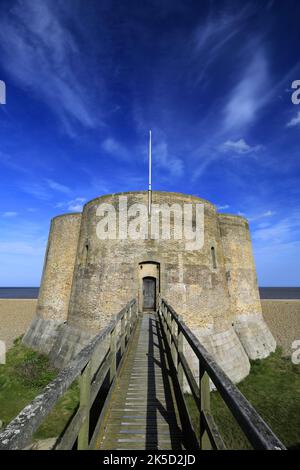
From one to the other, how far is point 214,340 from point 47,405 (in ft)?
36.8

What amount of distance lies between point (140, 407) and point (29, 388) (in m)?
9.07

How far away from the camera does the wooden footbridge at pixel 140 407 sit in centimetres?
149

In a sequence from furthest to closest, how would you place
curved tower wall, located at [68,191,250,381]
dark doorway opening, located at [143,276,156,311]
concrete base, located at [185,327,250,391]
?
1. dark doorway opening, located at [143,276,156,311]
2. curved tower wall, located at [68,191,250,381]
3. concrete base, located at [185,327,250,391]

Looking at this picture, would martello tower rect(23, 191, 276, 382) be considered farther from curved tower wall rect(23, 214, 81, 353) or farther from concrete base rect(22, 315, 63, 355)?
curved tower wall rect(23, 214, 81, 353)

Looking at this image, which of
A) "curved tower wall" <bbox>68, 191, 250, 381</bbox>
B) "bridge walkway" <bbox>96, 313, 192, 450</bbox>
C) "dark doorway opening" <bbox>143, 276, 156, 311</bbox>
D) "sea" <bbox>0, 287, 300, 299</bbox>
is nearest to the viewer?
"bridge walkway" <bbox>96, 313, 192, 450</bbox>

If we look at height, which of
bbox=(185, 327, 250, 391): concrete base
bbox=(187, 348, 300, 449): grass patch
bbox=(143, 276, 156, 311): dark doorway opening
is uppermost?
bbox=(143, 276, 156, 311): dark doorway opening

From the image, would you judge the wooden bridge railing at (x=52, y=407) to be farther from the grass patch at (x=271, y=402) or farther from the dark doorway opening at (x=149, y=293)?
the dark doorway opening at (x=149, y=293)

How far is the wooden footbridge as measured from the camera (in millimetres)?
1494

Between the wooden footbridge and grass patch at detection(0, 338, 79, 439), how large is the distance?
3424 mm

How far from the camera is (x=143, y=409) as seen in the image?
4.09m

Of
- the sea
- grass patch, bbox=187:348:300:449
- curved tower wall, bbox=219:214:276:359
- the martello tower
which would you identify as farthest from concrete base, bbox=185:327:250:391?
the sea

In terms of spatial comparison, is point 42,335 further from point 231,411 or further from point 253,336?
point 231,411

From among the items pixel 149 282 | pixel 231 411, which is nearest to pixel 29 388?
pixel 149 282
